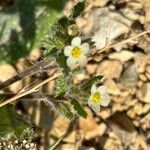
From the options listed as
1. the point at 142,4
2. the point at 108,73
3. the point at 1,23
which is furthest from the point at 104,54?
the point at 1,23

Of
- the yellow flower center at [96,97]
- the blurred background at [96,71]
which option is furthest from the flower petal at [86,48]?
the blurred background at [96,71]

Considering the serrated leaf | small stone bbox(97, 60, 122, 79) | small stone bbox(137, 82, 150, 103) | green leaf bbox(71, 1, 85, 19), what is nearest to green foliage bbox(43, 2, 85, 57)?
green leaf bbox(71, 1, 85, 19)

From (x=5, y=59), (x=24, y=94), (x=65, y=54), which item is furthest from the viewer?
(x=5, y=59)

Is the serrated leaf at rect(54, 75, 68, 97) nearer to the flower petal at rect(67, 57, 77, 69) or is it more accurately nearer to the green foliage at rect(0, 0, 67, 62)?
the flower petal at rect(67, 57, 77, 69)

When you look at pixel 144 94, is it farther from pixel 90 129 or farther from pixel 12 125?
pixel 12 125

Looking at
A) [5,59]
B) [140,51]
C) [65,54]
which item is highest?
[65,54]

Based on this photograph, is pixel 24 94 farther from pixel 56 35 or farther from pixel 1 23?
pixel 1 23

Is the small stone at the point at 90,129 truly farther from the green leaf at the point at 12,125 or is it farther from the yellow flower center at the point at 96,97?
the yellow flower center at the point at 96,97
